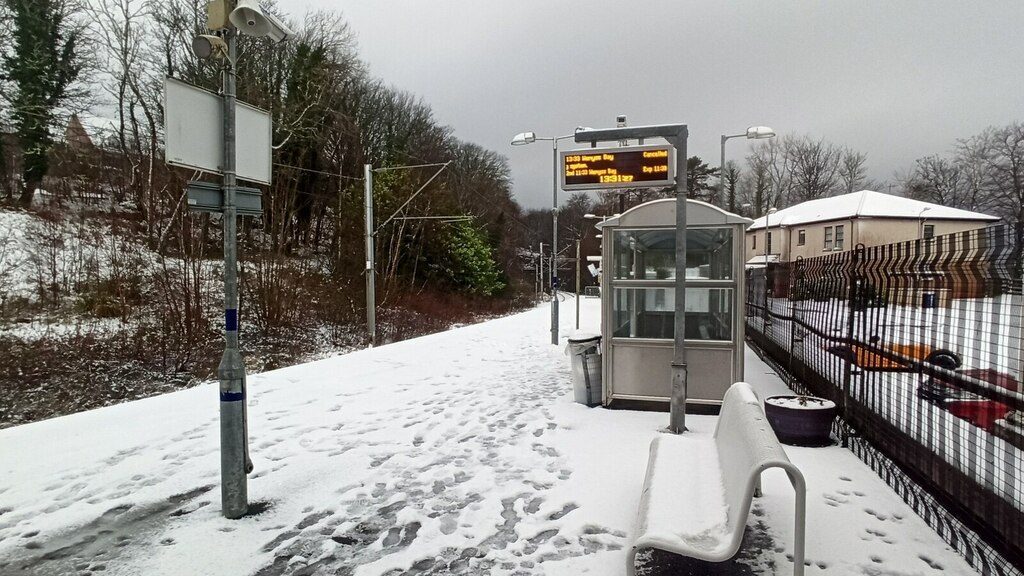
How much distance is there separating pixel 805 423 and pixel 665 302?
245 centimetres

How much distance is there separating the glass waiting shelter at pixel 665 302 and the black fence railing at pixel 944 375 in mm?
1248

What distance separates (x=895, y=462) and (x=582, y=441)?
9.51 feet

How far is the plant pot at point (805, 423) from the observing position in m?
5.45

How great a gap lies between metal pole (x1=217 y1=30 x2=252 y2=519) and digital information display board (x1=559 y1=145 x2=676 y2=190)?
398cm

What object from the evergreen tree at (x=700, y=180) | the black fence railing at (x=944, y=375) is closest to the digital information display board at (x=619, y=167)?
the black fence railing at (x=944, y=375)

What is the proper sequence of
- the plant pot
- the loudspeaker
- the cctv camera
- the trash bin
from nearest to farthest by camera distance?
the loudspeaker
the cctv camera
the plant pot
the trash bin

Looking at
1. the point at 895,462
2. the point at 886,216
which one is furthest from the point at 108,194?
the point at 886,216

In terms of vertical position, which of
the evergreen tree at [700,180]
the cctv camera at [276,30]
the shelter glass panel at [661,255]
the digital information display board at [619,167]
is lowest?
the shelter glass panel at [661,255]

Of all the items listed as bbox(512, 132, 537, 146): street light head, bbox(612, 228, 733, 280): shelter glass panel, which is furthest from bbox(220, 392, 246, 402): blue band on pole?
bbox(512, 132, 537, 146): street light head

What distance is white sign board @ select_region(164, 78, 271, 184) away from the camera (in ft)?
11.4

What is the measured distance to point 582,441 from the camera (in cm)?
579

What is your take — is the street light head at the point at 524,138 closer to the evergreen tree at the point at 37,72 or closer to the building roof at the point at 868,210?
the evergreen tree at the point at 37,72

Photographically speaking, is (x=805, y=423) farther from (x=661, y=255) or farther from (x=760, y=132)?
(x=760, y=132)

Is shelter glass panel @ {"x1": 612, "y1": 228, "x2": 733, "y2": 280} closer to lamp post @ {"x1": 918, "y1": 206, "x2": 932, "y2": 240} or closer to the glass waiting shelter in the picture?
the glass waiting shelter
